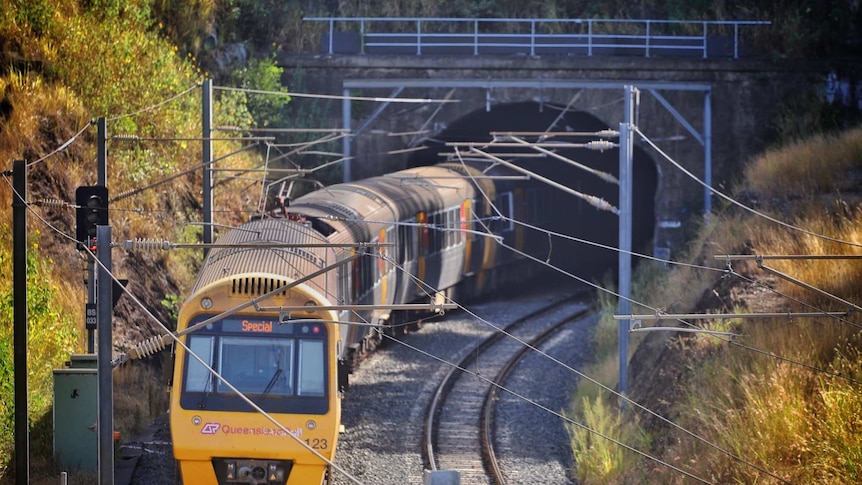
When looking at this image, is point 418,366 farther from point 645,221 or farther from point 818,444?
point 645,221

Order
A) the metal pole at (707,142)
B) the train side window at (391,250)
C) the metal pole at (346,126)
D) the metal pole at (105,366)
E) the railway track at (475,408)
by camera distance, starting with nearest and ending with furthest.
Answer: the metal pole at (105,366) → the railway track at (475,408) → the train side window at (391,250) → the metal pole at (346,126) → the metal pole at (707,142)

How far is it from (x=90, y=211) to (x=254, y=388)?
119 inches

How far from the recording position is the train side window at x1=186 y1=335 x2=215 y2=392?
12031 millimetres

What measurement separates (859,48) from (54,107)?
21.7 metres

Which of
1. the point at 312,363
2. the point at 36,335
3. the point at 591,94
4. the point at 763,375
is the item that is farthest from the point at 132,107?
the point at 763,375

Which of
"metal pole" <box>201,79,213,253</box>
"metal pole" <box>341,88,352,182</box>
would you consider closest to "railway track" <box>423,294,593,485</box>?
"metal pole" <box>201,79,213,253</box>

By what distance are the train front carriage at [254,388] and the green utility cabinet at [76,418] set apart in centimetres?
210

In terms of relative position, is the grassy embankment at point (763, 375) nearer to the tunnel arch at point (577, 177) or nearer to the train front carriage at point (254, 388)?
the train front carriage at point (254, 388)

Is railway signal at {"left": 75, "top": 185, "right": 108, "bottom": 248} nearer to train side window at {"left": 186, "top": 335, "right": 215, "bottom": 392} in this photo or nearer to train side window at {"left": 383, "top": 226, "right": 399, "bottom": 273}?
train side window at {"left": 186, "top": 335, "right": 215, "bottom": 392}

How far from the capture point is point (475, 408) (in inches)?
725

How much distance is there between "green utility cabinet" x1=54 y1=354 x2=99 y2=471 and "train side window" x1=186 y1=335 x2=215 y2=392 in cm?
212

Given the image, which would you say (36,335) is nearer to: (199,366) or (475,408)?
(199,366)

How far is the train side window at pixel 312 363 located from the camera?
12156 millimetres

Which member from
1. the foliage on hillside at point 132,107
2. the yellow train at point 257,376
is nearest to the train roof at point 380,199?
the foliage on hillside at point 132,107
